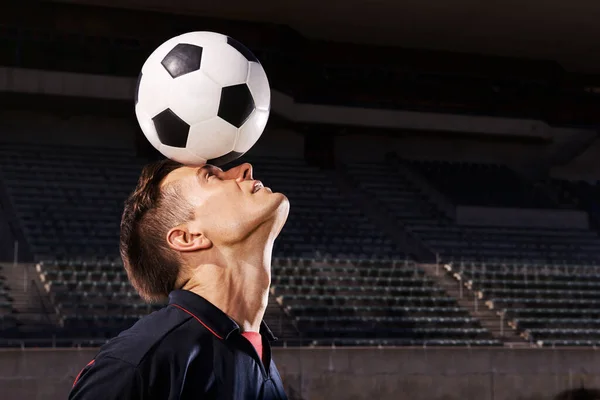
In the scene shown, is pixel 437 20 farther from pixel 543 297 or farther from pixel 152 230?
pixel 152 230

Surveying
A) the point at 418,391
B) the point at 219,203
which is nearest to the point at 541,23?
the point at 418,391

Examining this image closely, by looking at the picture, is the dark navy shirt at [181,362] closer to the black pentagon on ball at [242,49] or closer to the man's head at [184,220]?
the man's head at [184,220]

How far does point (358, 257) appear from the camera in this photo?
17562 mm

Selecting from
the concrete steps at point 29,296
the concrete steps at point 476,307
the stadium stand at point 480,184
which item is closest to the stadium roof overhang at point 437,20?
the stadium stand at point 480,184

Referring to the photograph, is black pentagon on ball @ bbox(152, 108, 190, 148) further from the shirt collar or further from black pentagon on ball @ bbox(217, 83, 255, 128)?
the shirt collar

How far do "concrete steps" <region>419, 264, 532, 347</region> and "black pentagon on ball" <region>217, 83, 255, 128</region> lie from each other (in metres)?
12.7

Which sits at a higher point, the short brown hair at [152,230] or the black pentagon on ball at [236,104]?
the black pentagon on ball at [236,104]

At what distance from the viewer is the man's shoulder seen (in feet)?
4.74

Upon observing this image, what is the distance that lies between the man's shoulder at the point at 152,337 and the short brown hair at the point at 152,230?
0.14 m

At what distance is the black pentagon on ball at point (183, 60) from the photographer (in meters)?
2.46

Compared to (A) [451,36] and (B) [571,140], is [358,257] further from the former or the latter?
(B) [571,140]

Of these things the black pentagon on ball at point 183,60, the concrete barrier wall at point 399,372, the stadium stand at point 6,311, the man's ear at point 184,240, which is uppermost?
the black pentagon on ball at point 183,60

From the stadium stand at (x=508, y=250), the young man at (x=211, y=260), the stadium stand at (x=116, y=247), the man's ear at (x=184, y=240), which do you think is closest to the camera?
the young man at (x=211, y=260)

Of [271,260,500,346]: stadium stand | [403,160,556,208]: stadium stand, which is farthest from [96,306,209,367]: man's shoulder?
[403,160,556,208]: stadium stand
